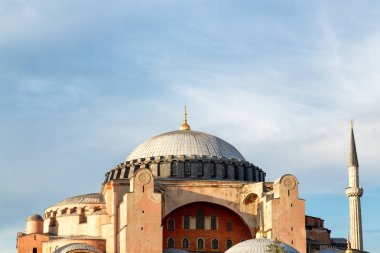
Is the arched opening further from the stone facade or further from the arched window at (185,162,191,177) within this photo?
the arched window at (185,162,191,177)

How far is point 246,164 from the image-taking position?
64188mm

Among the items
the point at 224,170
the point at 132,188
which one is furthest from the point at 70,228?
the point at 224,170

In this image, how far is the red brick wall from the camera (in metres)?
60.3

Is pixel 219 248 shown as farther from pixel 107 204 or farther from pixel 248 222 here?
pixel 107 204

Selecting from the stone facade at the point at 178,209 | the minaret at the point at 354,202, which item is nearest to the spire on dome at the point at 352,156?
the minaret at the point at 354,202

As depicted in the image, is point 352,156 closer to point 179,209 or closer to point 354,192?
point 354,192

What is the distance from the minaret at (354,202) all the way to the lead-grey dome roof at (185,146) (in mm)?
14012

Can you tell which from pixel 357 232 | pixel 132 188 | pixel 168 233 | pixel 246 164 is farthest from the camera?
pixel 357 232

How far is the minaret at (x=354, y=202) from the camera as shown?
75.1 metres

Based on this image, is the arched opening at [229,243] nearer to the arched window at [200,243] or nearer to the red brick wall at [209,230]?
the red brick wall at [209,230]

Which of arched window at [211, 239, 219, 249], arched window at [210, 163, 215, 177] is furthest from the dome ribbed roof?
arched window at [211, 239, 219, 249]

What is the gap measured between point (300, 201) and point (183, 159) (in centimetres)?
858

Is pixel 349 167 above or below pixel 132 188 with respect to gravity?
above

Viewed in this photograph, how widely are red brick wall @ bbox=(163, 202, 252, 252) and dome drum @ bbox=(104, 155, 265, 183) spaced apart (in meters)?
2.10
